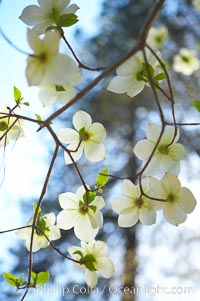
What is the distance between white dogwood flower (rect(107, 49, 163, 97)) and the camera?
16.0 inches

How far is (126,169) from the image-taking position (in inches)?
141

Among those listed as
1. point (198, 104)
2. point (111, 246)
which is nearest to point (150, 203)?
point (198, 104)

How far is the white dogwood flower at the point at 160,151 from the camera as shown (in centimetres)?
44

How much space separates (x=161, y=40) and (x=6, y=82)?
2.92 ft

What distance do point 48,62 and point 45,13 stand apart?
0.50 feet

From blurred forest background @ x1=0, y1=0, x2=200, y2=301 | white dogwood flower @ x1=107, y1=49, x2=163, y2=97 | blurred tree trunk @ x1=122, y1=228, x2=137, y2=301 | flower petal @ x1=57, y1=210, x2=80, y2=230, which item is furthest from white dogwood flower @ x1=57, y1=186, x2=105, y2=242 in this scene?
blurred tree trunk @ x1=122, y1=228, x2=137, y2=301

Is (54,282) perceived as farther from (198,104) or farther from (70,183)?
(198,104)

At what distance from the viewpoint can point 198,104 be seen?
0.43 meters

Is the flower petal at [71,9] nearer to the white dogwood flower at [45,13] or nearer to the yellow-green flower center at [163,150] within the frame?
the white dogwood flower at [45,13]

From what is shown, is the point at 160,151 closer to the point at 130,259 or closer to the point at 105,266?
the point at 105,266

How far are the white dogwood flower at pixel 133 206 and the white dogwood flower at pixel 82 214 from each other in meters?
0.02

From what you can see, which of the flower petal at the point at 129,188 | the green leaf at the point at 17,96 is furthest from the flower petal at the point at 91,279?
Result: the green leaf at the point at 17,96

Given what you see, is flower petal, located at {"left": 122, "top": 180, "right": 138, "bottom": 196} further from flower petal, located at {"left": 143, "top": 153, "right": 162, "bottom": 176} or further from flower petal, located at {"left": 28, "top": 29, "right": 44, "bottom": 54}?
flower petal, located at {"left": 28, "top": 29, "right": 44, "bottom": 54}

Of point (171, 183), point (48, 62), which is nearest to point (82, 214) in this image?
point (171, 183)
